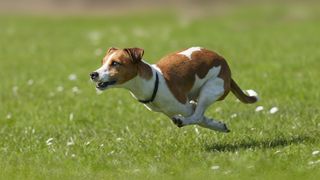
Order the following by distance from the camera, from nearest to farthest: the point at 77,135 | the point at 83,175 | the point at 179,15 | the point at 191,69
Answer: the point at 83,175 → the point at 191,69 → the point at 77,135 → the point at 179,15

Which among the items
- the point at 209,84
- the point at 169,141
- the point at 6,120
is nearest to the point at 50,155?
the point at 169,141

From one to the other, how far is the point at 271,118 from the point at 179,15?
34.2 meters

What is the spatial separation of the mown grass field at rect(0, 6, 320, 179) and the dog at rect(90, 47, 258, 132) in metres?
0.35

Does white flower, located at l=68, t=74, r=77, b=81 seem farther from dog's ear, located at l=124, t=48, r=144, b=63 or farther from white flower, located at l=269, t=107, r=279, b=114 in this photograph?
dog's ear, located at l=124, t=48, r=144, b=63

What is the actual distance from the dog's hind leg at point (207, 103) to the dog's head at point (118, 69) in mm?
735

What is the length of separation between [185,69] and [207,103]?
45cm

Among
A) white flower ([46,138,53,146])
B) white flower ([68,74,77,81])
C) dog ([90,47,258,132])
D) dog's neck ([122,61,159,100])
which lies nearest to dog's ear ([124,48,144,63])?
dog ([90,47,258,132])

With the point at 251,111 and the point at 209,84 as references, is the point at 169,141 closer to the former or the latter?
the point at 209,84

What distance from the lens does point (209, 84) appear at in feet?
29.8

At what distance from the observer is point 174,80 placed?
8.76 m

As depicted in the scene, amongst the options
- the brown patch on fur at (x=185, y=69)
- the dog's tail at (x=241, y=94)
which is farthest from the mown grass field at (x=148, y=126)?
the brown patch on fur at (x=185, y=69)

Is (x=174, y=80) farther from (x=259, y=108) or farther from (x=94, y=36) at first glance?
(x=94, y=36)

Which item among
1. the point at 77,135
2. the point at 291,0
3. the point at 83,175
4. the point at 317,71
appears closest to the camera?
the point at 83,175

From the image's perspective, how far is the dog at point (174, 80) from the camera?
8.43m
